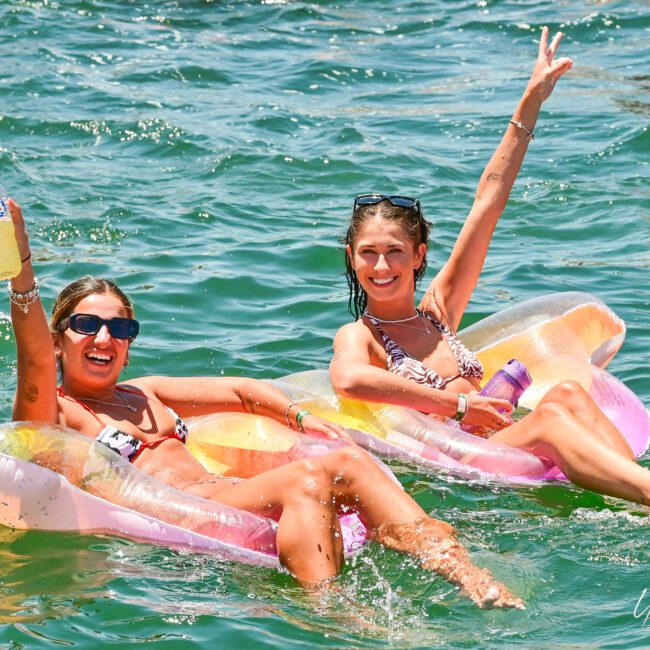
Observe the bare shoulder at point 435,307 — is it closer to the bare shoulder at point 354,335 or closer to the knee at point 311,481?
the bare shoulder at point 354,335

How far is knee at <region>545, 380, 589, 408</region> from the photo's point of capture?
5344 millimetres

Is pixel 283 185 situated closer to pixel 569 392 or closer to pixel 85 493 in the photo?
pixel 569 392

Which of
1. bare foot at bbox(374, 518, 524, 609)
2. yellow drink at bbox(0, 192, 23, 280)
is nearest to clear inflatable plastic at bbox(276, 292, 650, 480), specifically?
bare foot at bbox(374, 518, 524, 609)

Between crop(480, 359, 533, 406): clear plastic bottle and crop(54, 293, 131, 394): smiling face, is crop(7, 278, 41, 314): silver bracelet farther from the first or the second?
crop(480, 359, 533, 406): clear plastic bottle

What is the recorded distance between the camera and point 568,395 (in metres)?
5.36

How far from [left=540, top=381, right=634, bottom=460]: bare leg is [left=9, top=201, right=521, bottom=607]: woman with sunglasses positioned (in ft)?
3.34

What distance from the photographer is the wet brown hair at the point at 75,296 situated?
5.05 metres

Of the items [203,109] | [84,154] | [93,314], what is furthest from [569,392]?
[203,109]

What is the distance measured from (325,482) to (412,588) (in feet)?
1.62

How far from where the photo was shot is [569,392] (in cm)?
536

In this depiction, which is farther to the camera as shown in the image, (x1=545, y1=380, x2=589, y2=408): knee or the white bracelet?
the white bracelet

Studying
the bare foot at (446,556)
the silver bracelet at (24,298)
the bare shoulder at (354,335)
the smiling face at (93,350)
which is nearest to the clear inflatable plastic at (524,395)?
the bare shoulder at (354,335)

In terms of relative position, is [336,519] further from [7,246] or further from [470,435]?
[7,246]

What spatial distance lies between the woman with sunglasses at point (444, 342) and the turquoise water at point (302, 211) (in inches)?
9.3
